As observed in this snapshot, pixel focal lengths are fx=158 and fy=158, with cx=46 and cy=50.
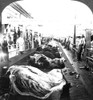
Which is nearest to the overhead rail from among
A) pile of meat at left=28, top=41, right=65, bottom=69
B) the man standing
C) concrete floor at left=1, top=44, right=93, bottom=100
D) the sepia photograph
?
the sepia photograph

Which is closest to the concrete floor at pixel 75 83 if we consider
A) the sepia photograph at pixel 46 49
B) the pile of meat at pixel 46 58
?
→ the sepia photograph at pixel 46 49

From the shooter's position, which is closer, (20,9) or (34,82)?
(34,82)

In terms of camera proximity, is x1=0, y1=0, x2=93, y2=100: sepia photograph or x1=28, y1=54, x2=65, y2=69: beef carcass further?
x1=28, y1=54, x2=65, y2=69: beef carcass

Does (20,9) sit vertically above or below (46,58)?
above

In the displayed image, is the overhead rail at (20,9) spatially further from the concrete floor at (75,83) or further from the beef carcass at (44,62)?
the concrete floor at (75,83)

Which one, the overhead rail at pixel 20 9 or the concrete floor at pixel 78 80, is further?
the overhead rail at pixel 20 9

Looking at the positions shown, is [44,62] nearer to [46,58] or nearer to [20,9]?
[46,58]

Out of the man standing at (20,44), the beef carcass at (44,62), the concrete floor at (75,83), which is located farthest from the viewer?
the man standing at (20,44)

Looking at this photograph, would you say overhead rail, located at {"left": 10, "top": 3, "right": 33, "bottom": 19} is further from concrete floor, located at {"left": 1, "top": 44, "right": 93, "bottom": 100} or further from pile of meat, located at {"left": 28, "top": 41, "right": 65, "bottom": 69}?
concrete floor, located at {"left": 1, "top": 44, "right": 93, "bottom": 100}

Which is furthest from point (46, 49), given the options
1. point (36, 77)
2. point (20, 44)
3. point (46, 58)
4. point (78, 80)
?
point (78, 80)

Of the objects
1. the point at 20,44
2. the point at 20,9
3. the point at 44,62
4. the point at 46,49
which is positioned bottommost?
the point at 44,62

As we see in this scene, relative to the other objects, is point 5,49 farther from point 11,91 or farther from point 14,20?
point 11,91

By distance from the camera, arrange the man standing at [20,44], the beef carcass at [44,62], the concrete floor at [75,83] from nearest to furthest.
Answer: the concrete floor at [75,83] < the beef carcass at [44,62] < the man standing at [20,44]

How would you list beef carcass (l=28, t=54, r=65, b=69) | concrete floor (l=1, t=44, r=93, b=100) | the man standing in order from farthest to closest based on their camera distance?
the man standing < beef carcass (l=28, t=54, r=65, b=69) < concrete floor (l=1, t=44, r=93, b=100)
